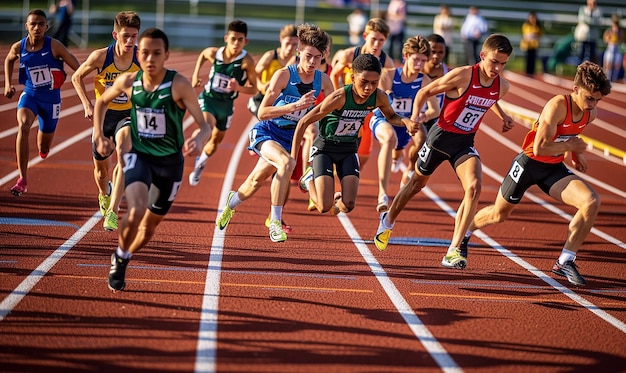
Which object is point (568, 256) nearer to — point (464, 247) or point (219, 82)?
point (464, 247)

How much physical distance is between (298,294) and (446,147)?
6.77 feet

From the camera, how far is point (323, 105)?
7.37 metres

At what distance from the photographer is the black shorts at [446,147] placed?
24.9ft

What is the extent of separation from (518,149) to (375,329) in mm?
11449

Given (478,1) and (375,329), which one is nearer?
(375,329)

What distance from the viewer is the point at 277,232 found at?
7746mm

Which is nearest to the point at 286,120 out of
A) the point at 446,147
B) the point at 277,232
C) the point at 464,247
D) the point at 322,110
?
the point at 322,110

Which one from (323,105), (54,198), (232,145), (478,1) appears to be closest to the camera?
(323,105)

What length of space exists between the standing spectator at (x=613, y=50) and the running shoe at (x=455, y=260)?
18.1 metres

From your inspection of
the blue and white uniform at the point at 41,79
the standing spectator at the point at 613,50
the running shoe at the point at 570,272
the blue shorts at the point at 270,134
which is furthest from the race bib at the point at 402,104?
the standing spectator at the point at 613,50

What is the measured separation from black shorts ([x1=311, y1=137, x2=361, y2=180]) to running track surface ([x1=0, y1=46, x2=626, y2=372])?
30.6 inches

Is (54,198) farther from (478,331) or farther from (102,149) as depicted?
(478,331)

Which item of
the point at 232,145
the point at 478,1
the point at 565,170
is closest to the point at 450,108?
the point at 565,170

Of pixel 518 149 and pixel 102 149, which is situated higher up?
pixel 102 149
